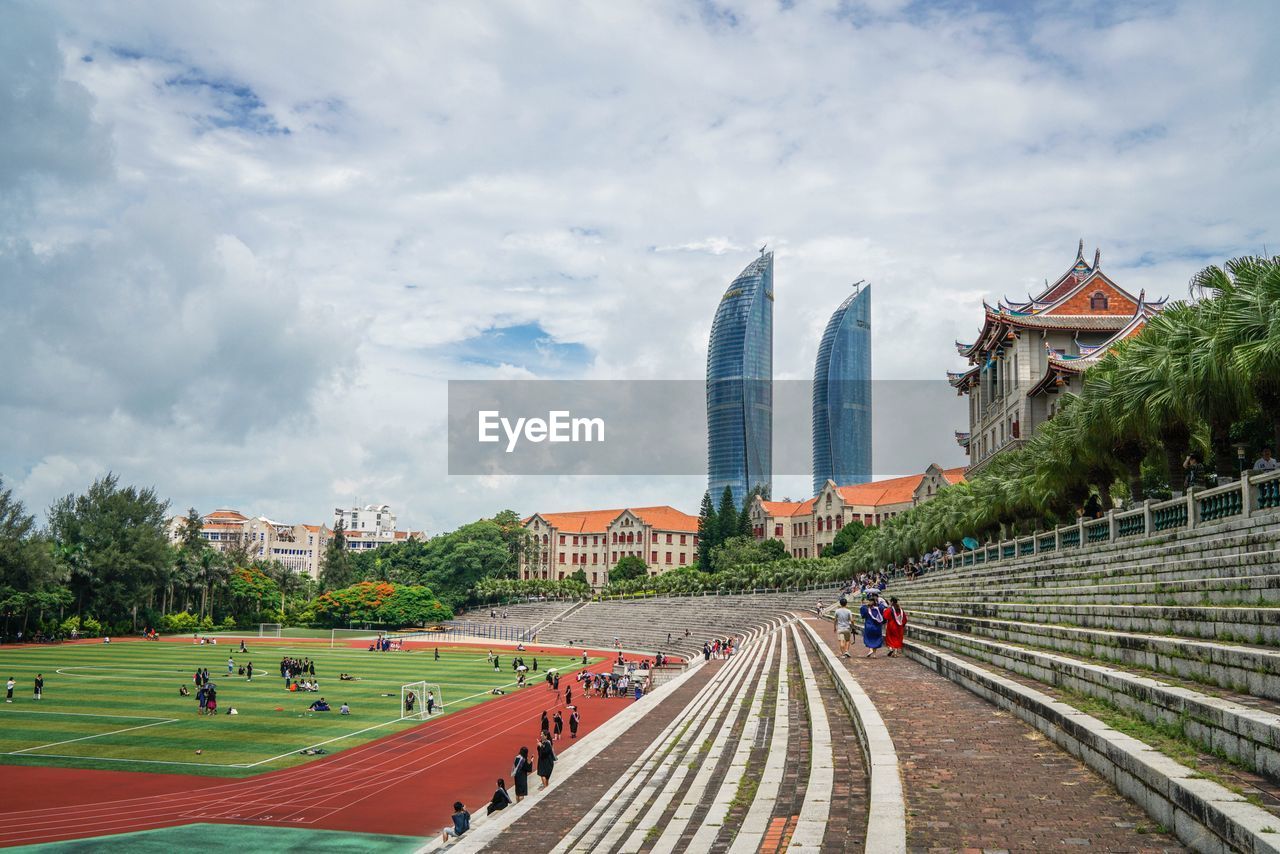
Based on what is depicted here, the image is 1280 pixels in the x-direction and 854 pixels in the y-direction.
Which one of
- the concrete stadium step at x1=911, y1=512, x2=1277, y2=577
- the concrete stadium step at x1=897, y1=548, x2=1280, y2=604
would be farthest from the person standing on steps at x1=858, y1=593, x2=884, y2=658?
the concrete stadium step at x1=911, y1=512, x2=1277, y2=577

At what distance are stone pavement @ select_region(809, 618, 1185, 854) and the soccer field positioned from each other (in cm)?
2231

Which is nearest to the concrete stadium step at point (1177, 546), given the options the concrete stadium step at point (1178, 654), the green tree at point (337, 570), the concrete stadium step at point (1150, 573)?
the concrete stadium step at point (1150, 573)

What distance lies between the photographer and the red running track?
22312 mm

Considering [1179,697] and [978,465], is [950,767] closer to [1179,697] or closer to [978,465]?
[1179,697]

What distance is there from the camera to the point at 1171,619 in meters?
12.2

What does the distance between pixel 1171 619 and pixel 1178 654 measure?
5.83 feet

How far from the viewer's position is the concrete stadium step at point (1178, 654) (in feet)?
28.7

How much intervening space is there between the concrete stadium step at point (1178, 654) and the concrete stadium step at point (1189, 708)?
259 mm

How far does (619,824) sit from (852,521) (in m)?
104

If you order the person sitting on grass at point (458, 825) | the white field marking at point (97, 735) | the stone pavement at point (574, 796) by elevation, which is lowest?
the white field marking at point (97, 735)

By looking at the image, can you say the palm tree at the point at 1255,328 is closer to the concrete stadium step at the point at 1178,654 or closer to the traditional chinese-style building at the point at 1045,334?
the concrete stadium step at the point at 1178,654

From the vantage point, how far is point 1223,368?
16.5m

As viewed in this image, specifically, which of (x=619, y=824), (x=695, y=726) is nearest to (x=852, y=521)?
(x=695, y=726)

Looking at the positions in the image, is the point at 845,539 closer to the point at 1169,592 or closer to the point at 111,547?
the point at 111,547
